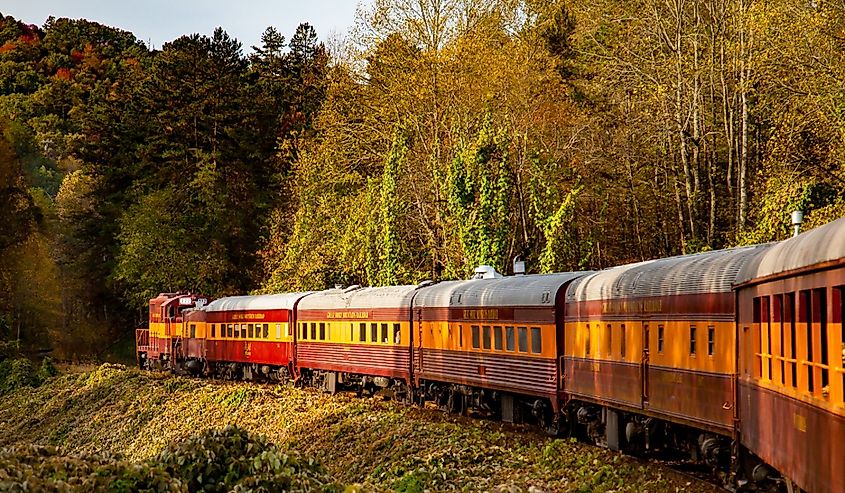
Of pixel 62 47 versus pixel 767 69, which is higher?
pixel 62 47

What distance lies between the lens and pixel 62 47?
104312 mm

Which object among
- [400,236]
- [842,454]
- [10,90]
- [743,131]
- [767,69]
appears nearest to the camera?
[842,454]

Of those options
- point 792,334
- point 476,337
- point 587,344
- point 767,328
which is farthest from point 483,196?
point 792,334

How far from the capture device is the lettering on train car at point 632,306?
17.5m

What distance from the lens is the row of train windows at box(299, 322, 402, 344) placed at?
30.9 m

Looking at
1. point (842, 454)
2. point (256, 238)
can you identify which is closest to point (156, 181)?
point (256, 238)

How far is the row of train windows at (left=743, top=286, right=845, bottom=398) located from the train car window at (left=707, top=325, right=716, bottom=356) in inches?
78.7

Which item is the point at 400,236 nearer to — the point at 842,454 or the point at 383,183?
the point at 383,183

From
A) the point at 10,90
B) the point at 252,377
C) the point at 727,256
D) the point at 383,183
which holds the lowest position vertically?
the point at 252,377

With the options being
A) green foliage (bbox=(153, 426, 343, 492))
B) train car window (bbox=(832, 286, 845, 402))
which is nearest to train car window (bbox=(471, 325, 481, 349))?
green foliage (bbox=(153, 426, 343, 492))

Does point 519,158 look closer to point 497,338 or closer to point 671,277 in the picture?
point 497,338

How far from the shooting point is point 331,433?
2681cm

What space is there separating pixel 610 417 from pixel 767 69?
12303 mm

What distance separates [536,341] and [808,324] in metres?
13.1
